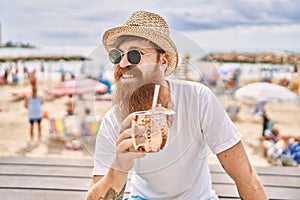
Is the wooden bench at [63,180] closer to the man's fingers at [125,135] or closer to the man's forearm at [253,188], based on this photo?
the man's forearm at [253,188]

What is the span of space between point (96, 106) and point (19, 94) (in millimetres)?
9125

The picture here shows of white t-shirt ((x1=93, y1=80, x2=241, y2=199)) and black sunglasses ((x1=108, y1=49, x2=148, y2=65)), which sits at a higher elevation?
black sunglasses ((x1=108, y1=49, x2=148, y2=65))

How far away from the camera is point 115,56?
0.75 metres

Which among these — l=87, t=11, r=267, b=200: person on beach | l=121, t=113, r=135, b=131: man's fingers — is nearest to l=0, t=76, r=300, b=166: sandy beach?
l=87, t=11, r=267, b=200: person on beach

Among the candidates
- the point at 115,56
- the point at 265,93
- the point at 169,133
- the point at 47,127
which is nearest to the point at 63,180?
the point at 169,133

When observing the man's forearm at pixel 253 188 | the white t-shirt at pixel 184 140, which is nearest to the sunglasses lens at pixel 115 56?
the white t-shirt at pixel 184 140

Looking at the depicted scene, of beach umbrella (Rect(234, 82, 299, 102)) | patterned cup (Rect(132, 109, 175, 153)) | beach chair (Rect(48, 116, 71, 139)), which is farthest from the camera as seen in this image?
beach umbrella (Rect(234, 82, 299, 102))

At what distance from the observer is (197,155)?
1.00 meters

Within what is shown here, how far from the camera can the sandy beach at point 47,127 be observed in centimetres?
510

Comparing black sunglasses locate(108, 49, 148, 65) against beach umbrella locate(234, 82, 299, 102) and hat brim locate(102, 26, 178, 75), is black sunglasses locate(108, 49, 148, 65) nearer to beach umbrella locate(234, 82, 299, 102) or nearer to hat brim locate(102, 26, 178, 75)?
hat brim locate(102, 26, 178, 75)

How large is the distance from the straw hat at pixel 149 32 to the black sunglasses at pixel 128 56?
0.02 m

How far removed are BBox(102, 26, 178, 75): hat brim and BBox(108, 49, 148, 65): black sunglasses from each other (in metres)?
0.02

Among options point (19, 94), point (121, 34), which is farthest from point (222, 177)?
point (19, 94)

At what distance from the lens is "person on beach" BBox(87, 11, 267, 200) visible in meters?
0.72
